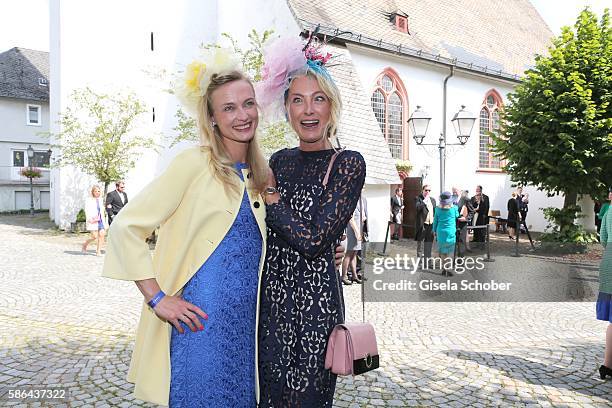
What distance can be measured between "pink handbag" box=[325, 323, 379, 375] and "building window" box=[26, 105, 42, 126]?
117ft

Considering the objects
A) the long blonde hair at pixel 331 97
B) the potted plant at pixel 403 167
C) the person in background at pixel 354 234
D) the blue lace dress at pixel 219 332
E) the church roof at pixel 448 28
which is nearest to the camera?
the blue lace dress at pixel 219 332

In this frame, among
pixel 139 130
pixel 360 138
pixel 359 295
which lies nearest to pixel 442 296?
pixel 359 295

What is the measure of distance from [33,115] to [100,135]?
63.8 ft

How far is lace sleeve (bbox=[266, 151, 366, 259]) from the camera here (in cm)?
182

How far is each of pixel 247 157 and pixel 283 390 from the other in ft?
3.36

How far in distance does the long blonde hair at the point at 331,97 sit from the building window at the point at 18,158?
115ft

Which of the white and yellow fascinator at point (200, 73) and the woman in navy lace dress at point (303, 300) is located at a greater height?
the white and yellow fascinator at point (200, 73)

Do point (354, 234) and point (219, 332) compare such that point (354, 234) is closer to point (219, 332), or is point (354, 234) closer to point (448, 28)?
point (219, 332)

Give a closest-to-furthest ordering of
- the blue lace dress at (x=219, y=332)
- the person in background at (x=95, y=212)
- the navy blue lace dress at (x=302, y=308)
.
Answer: the blue lace dress at (x=219, y=332), the navy blue lace dress at (x=302, y=308), the person in background at (x=95, y=212)

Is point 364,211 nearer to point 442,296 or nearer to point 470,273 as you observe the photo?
point 442,296

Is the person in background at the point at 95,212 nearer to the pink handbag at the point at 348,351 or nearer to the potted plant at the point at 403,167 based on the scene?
the pink handbag at the point at 348,351

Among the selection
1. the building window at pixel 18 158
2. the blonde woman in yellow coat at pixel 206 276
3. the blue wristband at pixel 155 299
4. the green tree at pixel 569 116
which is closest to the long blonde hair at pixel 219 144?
the blonde woman in yellow coat at pixel 206 276

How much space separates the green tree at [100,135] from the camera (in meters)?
16.7

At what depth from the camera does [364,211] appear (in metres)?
8.79
